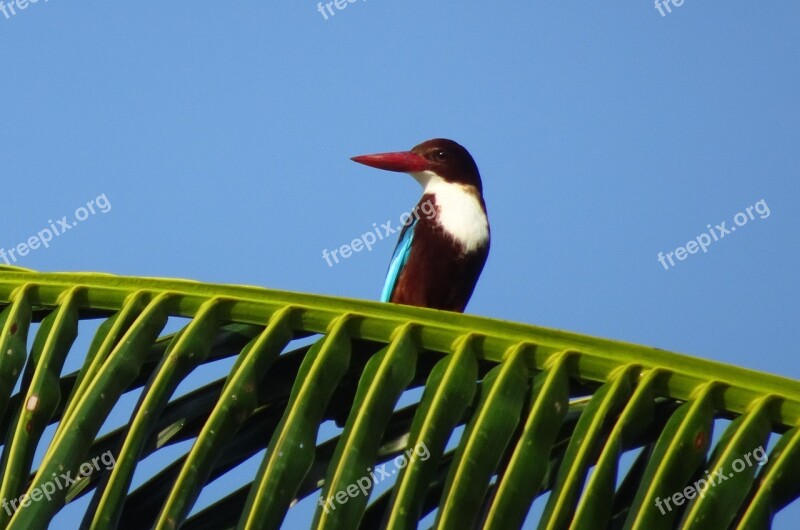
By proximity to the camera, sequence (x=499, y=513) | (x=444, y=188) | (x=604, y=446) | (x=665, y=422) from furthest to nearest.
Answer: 1. (x=444, y=188)
2. (x=665, y=422)
3. (x=604, y=446)
4. (x=499, y=513)

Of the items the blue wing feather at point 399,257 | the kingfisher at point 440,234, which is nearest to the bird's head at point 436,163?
the kingfisher at point 440,234

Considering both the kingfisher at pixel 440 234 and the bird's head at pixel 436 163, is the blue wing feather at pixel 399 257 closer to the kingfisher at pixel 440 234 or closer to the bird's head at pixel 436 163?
the kingfisher at pixel 440 234

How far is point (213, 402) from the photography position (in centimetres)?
234

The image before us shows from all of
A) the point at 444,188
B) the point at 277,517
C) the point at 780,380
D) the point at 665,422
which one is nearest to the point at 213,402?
the point at 277,517

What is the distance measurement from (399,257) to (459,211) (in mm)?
326

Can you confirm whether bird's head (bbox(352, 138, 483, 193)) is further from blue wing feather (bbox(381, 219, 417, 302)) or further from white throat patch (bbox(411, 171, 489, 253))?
blue wing feather (bbox(381, 219, 417, 302))

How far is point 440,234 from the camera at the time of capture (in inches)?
195

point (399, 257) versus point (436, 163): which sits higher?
point (436, 163)

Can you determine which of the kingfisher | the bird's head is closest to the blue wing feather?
the kingfisher

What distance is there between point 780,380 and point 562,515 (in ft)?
1.69

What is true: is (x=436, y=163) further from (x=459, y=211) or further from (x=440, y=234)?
(x=440, y=234)

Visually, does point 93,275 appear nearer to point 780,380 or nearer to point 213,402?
point 213,402

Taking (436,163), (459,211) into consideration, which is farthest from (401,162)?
(459,211)

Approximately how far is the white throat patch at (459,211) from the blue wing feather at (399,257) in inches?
5.9
